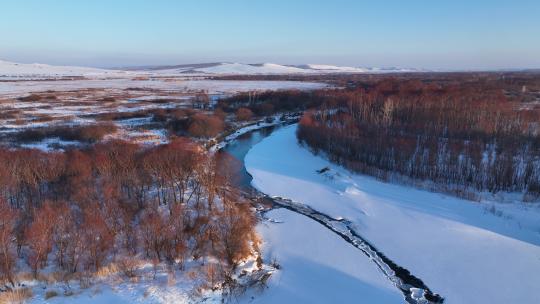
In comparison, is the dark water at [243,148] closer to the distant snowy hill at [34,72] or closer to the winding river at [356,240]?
the winding river at [356,240]

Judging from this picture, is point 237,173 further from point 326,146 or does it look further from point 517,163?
point 517,163

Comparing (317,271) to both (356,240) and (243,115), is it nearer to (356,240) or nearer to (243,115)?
(356,240)

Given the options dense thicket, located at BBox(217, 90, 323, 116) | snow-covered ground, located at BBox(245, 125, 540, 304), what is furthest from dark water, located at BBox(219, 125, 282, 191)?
dense thicket, located at BBox(217, 90, 323, 116)

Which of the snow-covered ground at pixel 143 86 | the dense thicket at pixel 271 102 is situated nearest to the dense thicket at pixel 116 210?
the dense thicket at pixel 271 102

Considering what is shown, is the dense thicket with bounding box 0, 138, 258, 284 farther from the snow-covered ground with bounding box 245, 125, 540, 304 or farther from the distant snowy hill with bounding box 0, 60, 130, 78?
the distant snowy hill with bounding box 0, 60, 130, 78

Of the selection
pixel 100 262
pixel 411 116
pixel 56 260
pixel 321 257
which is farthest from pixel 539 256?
pixel 411 116

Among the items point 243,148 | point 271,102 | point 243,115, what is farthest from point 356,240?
point 271,102
